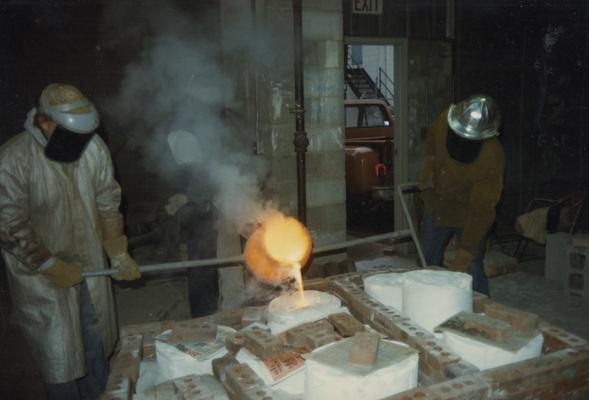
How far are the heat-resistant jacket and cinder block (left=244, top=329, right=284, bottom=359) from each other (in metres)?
2.46

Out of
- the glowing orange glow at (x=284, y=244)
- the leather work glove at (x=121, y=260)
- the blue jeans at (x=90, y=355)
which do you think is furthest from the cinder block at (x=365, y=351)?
the blue jeans at (x=90, y=355)

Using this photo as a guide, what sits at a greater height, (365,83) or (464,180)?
(365,83)

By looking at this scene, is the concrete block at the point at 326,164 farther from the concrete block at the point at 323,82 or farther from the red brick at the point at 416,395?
the red brick at the point at 416,395

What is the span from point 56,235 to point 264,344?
1.88m

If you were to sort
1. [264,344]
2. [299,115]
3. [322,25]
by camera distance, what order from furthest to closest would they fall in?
[322,25]
[299,115]
[264,344]

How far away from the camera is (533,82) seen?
26.3 feet

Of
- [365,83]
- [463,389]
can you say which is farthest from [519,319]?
[365,83]

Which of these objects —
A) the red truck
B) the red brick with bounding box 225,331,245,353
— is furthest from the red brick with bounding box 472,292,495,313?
the red truck

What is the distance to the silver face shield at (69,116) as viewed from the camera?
10.1 ft

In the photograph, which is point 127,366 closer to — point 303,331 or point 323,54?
point 303,331

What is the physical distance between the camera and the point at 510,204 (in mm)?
8109

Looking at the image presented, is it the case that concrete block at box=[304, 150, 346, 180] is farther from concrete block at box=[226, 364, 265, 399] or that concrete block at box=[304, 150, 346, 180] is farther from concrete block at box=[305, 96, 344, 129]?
Result: concrete block at box=[226, 364, 265, 399]

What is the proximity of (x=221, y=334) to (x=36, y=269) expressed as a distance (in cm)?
134

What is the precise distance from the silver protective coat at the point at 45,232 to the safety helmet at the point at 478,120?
9.72 ft
